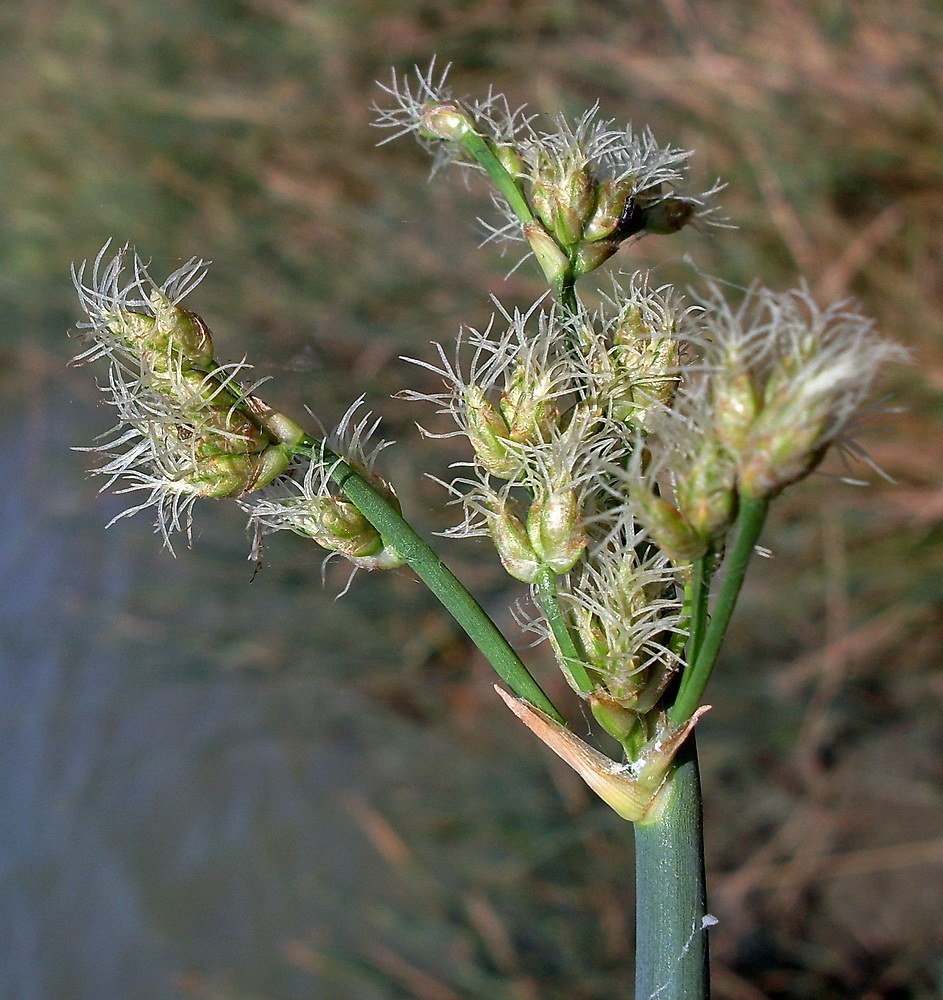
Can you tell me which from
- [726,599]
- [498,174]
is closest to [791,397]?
[726,599]

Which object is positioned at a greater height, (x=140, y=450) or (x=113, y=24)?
(x=140, y=450)

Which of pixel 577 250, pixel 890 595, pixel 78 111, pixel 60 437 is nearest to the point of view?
pixel 577 250

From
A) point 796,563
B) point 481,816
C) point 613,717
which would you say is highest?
point 613,717

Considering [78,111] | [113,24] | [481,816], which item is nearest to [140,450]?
[481,816]

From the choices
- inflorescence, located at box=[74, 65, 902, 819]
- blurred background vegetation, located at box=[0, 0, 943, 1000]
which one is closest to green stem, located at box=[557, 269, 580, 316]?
inflorescence, located at box=[74, 65, 902, 819]

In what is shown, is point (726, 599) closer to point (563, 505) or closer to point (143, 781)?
point (563, 505)

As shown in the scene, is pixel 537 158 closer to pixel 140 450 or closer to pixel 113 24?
pixel 140 450

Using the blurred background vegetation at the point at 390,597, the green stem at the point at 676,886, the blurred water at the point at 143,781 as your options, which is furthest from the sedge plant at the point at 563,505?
A: the blurred water at the point at 143,781
